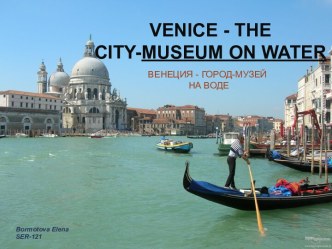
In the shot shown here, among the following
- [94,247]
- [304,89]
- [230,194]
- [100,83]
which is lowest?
[94,247]

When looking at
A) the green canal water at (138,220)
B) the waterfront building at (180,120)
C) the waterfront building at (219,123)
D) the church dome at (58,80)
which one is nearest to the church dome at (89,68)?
the church dome at (58,80)

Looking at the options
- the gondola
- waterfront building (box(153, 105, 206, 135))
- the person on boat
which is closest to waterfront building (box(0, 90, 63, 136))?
waterfront building (box(153, 105, 206, 135))

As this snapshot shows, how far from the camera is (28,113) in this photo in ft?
157

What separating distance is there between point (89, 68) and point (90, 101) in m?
5.11

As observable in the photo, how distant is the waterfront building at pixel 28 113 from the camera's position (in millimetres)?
45581

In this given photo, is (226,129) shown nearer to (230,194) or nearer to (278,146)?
(278,146)

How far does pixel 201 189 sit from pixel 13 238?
7.78ft

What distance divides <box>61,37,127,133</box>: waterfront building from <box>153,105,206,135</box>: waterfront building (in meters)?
6.38

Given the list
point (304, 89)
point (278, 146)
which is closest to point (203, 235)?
point (278, 146)

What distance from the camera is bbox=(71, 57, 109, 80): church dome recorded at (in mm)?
62062

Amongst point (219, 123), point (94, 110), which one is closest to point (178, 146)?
point (94, 110)

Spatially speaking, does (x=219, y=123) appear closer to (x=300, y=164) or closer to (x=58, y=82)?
(x=58, y=82)

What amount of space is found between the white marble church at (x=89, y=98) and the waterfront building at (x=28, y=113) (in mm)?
5870

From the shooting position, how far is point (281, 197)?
19.9 ft
